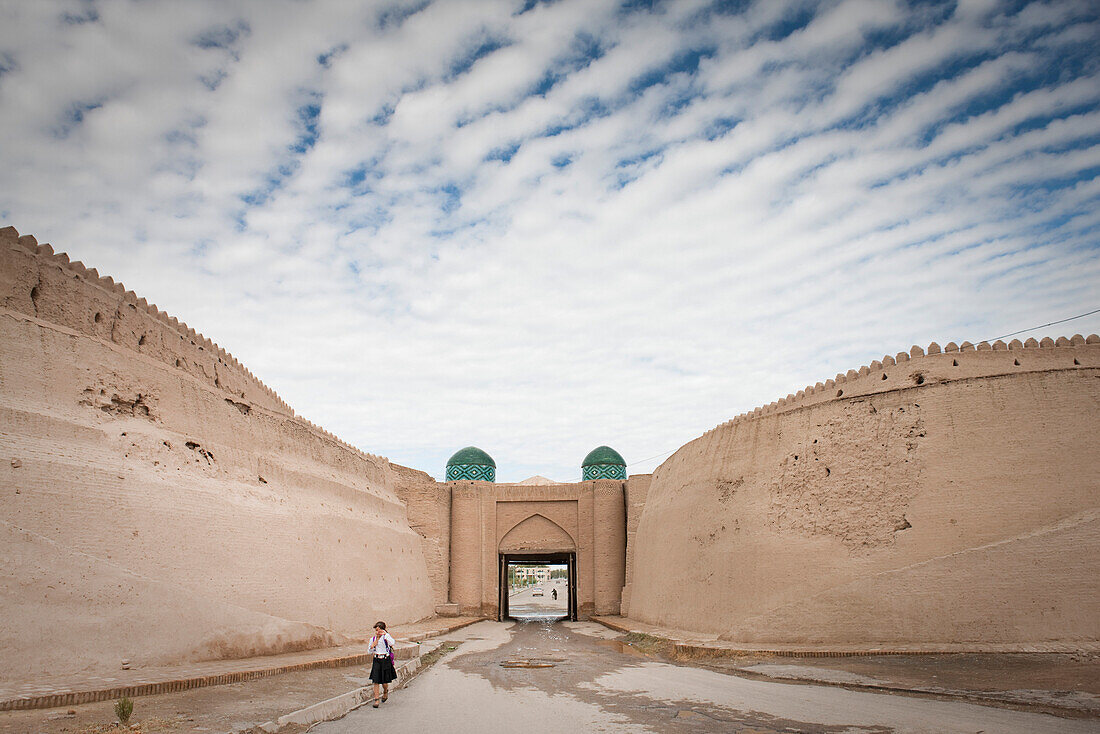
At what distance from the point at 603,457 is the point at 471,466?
536cm

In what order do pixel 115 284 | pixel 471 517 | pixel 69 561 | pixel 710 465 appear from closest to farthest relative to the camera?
1. pixel 69 561
2. pixel 115 284
3. pixel 710 465
4. pixel 471 517

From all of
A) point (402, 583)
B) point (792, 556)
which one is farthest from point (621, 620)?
point (792, 556)

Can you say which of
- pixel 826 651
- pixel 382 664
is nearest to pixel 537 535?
pixel 826 651

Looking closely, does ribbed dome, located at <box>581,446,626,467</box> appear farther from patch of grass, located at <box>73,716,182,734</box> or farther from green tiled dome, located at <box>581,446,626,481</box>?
patch of grass, located at <box>73,716,182,734</box>

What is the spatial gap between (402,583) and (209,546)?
1052cm

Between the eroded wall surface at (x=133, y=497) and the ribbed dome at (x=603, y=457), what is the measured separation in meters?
14.4

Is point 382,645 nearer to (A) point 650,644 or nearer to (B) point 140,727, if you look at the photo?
(B) point 140,727

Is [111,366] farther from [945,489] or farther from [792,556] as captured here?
[945,489]

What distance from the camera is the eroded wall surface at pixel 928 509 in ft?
35.4

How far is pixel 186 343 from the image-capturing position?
13336 millimetres

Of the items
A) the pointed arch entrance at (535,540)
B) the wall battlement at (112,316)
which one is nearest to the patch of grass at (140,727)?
the wall battlement at (112,316)

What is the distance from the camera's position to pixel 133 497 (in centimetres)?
1004

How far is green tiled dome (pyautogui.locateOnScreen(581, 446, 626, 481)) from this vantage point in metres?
28.5

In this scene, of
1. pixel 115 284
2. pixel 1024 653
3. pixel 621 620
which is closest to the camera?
pixel 1024 653
